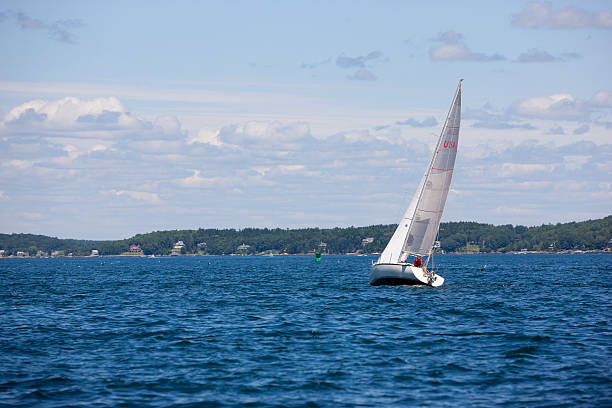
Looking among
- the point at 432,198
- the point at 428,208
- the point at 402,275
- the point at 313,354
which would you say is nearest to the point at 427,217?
the point at 428,208

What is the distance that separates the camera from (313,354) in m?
28.0

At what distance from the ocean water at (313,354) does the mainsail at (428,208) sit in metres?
8.73

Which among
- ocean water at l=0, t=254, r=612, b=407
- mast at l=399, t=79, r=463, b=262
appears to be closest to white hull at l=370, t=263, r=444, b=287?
mast at l=399, t=79, r=463, b=262

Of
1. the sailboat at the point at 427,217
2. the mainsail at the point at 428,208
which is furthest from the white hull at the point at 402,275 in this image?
the mainsail at the point at 428,208

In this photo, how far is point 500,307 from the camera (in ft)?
143

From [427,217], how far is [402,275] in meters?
5.67

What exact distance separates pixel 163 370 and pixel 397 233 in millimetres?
34466

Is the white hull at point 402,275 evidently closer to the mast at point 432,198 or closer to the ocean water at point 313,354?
the mast at point 432,198

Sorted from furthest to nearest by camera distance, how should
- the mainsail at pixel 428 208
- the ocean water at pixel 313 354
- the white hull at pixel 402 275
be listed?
the mainsail at pixel 428 208 → the white hull at pixel 402 275 → the ocean water at pixel 313 354

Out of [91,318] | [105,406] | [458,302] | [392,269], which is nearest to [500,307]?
[458,302]

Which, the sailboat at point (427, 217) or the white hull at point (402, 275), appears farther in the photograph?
the sailboat at point (427, 217)

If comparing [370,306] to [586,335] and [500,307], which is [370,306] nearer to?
[500,307]

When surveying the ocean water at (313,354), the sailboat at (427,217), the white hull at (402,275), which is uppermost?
the sailboat at (427,217)

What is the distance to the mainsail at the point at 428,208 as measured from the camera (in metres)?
55.2
